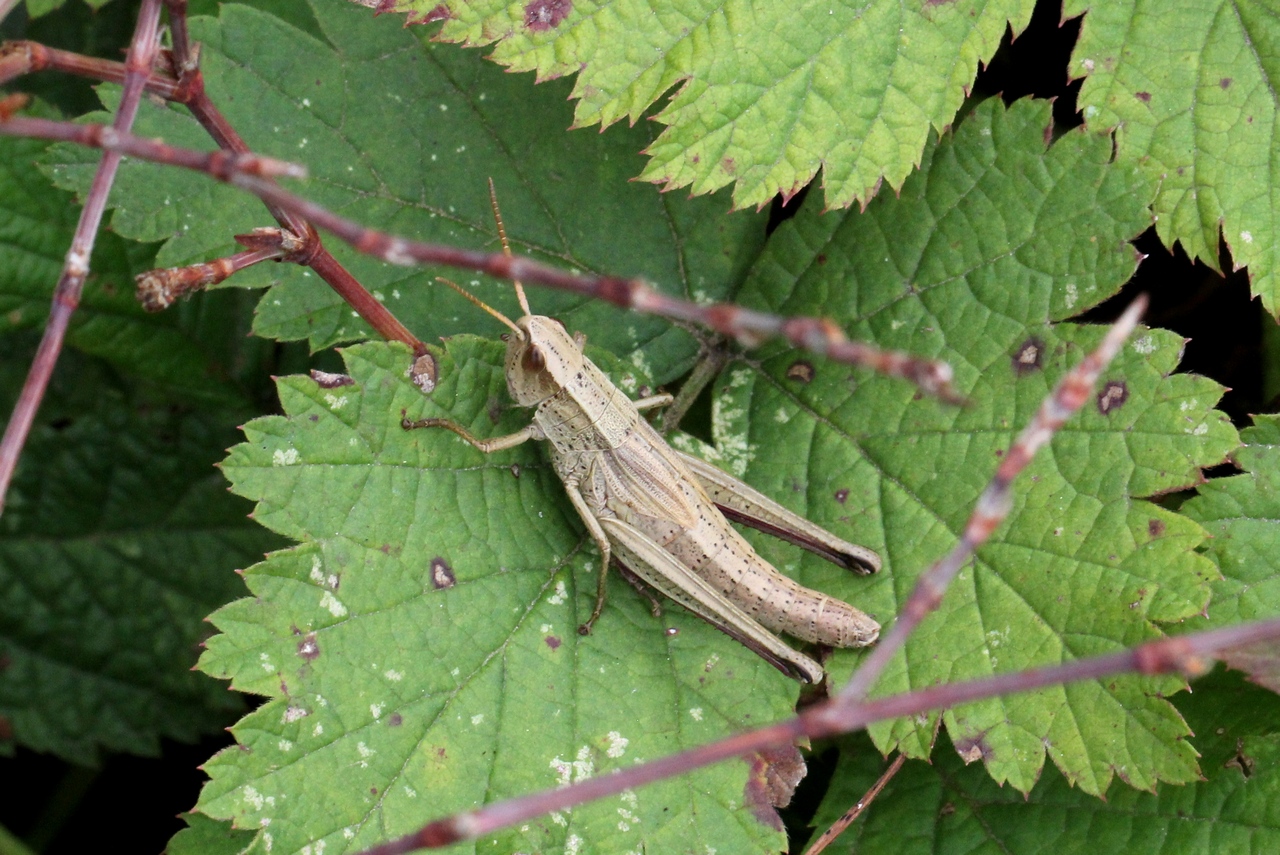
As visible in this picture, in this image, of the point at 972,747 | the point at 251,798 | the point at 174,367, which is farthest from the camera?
the point at 174,367

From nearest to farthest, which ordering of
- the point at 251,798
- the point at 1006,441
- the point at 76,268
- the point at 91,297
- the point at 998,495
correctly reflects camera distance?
the point at 998,495 → the point at 76,268 → the point at 251,798 → the point at 1006,441 → the point at 91,297

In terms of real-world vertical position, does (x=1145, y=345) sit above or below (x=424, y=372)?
below

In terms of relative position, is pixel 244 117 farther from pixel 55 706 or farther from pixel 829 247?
pixel 55 706

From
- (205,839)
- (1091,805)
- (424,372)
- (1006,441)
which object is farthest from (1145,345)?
(205,839)

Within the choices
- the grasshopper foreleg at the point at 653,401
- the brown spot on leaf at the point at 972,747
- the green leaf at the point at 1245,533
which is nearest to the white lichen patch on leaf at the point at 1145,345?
the green leaf at the point at 1245,533

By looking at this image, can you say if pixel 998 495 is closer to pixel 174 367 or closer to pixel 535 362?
pixel 535 362

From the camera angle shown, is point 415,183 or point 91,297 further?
point 91,297
